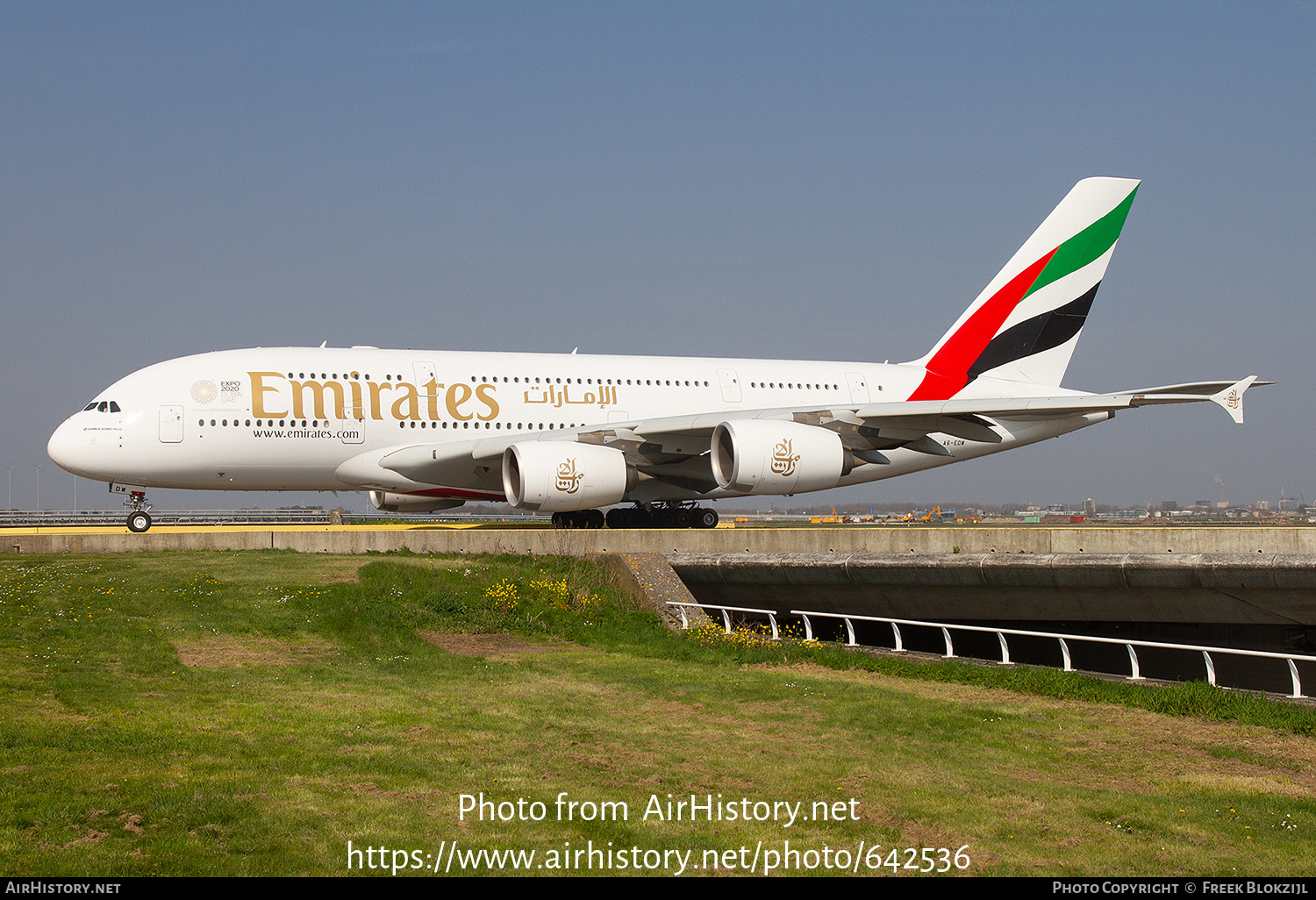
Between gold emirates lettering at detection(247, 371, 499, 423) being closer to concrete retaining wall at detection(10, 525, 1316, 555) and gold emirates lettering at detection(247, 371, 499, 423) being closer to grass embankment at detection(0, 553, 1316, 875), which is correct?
concrete retaining wall at detection(10, 525, 1316, 555)

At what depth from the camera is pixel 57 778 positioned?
7359mm

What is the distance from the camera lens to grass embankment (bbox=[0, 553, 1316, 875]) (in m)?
6.54

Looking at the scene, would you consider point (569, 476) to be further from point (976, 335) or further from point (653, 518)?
point (976, 335)

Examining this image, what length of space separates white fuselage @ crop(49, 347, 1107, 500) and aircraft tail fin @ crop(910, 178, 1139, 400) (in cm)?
638

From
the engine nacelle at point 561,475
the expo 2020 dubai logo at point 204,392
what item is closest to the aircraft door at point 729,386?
the engine nacelle at point 561,475

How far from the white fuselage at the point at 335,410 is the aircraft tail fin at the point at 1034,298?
6.38 m

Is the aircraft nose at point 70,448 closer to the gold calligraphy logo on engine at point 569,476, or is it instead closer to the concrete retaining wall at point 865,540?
the concrete retaining wall at point 865,540

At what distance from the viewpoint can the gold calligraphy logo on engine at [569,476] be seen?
21.9m

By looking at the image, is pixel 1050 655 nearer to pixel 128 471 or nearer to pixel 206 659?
pixel 206 659

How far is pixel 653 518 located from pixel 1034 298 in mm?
11894

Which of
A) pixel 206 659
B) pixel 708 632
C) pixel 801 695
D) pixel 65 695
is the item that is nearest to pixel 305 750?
pixel 65 695

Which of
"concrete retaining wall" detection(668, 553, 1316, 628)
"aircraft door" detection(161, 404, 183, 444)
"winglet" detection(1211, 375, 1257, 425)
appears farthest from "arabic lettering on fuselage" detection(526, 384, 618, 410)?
"winglet" detection(1211, 375, 1257, 425)

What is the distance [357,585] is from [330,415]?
787 cm

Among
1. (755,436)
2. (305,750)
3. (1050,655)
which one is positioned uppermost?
(755,436)
